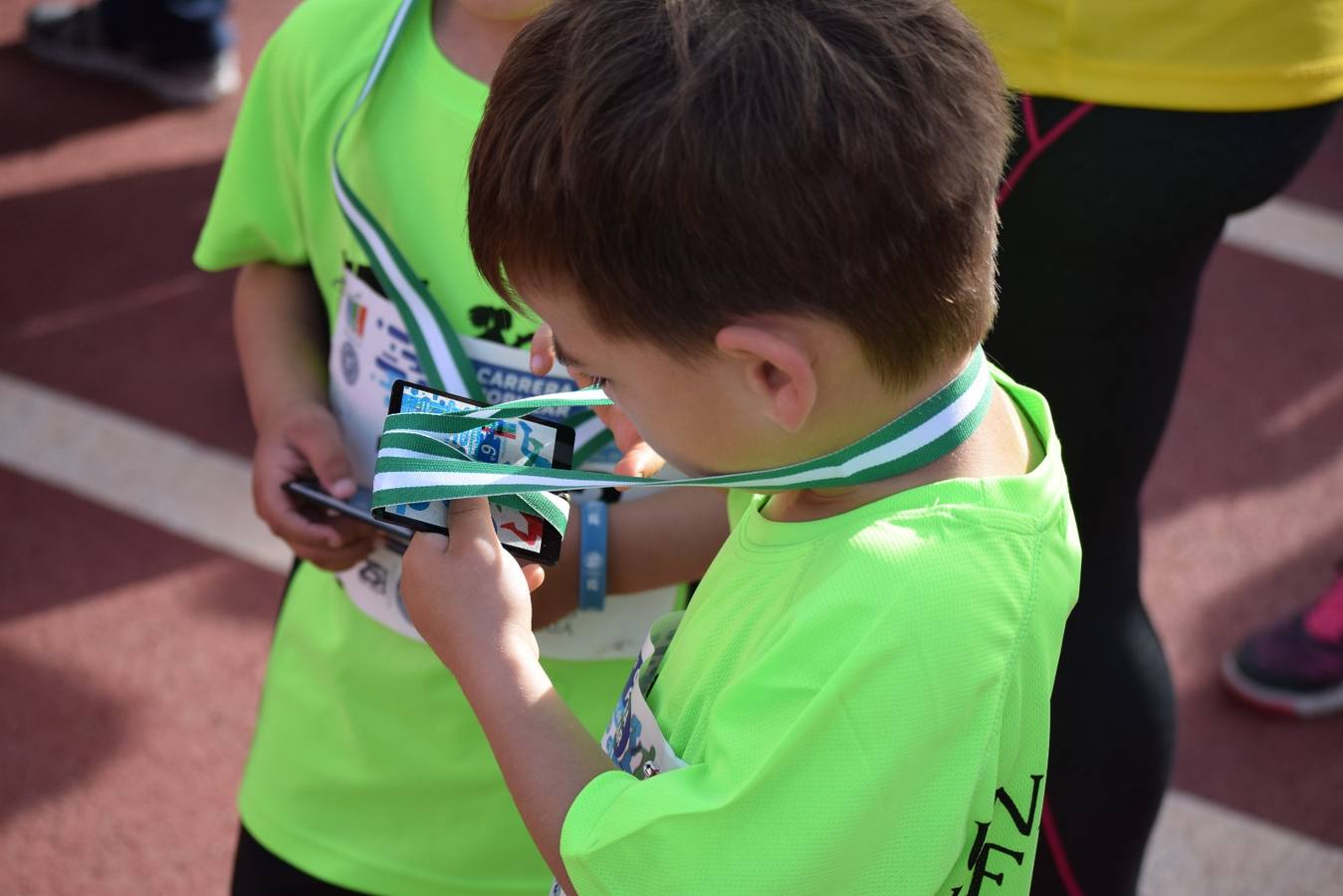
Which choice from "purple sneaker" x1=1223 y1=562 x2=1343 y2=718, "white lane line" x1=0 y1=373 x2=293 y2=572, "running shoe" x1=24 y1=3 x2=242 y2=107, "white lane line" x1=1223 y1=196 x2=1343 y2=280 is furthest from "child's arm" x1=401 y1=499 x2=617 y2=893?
"running shoe" x1=24 y1=3 x2=242 y2=107

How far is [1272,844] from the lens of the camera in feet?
8.95

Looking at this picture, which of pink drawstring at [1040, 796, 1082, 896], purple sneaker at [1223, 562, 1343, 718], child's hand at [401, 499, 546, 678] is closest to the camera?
child's hand at [401, 499, 546, 678]

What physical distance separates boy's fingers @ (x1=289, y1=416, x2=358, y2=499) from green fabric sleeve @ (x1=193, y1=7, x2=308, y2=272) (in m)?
0.25

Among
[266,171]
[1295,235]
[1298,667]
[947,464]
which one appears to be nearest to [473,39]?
[266,171]

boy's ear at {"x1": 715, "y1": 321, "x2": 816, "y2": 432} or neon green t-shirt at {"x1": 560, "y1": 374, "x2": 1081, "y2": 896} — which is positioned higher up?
boy's ear at {"x1": 715, "y1": 321, "x2": 816, "y2": 432}

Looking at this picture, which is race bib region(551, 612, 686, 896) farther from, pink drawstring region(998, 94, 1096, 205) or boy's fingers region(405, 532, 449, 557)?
pink drawstring region(998, 94, 1096, 205)

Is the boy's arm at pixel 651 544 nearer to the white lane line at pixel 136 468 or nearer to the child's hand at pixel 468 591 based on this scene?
the child's hand at pixel 468 591

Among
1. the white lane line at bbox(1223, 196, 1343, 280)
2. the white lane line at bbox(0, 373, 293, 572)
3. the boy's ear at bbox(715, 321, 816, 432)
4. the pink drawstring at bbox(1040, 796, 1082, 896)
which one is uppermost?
the boy's ear at bbox(715, 321, 816, 432)

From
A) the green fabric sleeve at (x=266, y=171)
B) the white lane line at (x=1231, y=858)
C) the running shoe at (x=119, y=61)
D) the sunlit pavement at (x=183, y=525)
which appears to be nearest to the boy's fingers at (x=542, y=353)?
the green fabric sleeve at (x=266, y=171)

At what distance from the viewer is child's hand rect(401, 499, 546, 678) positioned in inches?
45.1

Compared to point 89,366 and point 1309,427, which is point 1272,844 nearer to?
point 1309,427

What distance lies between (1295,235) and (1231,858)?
2685 millimetres

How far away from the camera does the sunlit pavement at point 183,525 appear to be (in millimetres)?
2666

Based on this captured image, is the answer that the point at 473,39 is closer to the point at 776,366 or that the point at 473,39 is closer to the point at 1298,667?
the point at 776,366
